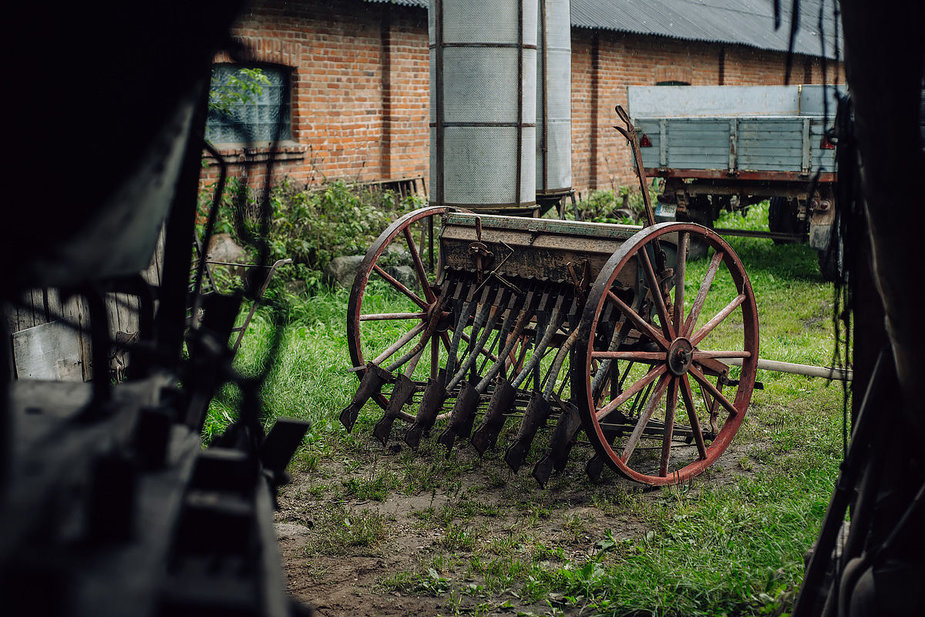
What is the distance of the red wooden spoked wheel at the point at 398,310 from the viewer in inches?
202

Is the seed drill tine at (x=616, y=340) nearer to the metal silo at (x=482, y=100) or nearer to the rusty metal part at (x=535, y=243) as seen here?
the rusty metal part at (x=535, y=243)

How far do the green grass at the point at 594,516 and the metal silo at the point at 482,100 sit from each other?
234 cm

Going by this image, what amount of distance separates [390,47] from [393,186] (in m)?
1.76

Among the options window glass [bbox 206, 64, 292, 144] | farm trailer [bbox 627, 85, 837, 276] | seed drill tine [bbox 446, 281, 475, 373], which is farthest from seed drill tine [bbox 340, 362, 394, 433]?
farm trailer [bbox 627, 85, 837, 276]

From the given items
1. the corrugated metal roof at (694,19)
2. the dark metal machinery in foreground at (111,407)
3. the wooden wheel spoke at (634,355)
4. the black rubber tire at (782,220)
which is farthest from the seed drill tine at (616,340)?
the black rubber tire at (782,220)

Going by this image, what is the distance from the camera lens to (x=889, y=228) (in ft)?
6.15

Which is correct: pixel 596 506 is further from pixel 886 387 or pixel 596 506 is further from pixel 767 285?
pixel 767 285

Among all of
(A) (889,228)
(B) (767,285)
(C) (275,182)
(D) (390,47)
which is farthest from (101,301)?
(D) (390,47)

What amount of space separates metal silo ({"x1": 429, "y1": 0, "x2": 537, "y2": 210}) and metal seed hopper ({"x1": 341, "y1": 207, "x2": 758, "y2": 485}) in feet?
7.49

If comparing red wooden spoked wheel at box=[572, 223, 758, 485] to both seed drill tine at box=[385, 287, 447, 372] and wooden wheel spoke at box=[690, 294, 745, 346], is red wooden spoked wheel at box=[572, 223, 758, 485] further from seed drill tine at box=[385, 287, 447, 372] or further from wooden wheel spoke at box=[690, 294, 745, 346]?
seed drill tine at box=[385, 287, 447, 372]

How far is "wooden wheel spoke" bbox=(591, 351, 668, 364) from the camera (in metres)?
4.25

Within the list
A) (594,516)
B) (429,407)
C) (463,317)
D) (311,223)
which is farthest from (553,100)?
(594,516)

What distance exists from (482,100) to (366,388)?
3.55 metres

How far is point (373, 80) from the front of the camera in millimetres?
10891
